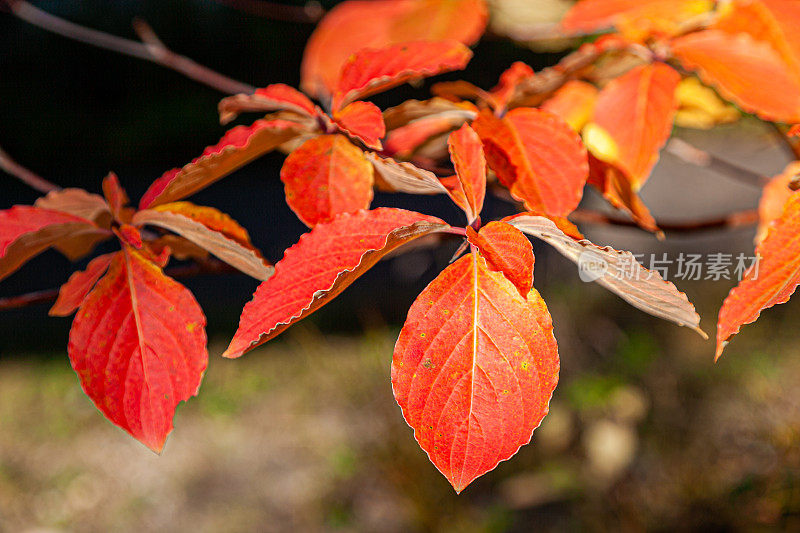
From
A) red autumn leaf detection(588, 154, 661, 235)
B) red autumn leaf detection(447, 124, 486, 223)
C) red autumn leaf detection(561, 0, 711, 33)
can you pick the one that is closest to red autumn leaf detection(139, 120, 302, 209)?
red autumn leaf detection(447, 124, 486, 223)

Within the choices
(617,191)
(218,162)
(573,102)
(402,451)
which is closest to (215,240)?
(218,162)

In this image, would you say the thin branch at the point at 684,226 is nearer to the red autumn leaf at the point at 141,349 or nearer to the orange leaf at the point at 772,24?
the orange leaf at the point at 772,24

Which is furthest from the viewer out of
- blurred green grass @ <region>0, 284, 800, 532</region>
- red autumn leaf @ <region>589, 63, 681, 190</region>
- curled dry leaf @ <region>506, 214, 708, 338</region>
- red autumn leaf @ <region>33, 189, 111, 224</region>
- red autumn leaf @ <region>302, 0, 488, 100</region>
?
blurred green grass @ <region>0, 284, 800, 532</region>

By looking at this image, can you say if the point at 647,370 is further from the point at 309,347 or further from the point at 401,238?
the point at 401,238

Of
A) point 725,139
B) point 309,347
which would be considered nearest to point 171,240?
point 309,347

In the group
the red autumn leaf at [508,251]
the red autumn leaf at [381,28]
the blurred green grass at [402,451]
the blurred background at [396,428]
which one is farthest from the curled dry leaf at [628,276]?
the blurred green grass at [402,451]

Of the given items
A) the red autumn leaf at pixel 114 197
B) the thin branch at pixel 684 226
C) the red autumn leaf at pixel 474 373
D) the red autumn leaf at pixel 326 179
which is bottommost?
the thin branch at pixel 684 226

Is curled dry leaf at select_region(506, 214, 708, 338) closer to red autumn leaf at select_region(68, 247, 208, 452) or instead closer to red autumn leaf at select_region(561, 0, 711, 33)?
red autumn leaf at select_region(68, 247, 208, 452)
